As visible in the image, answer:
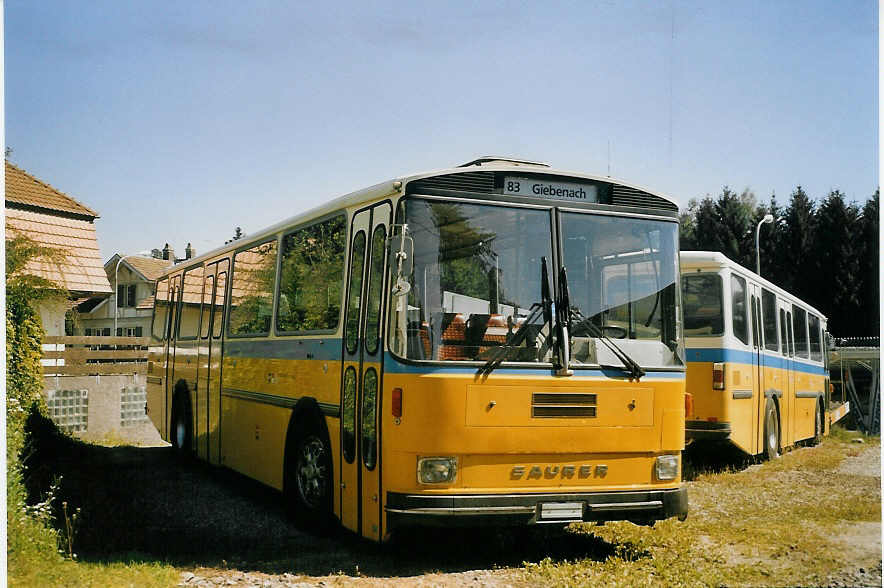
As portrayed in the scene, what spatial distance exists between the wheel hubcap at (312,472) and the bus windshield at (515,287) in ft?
Answer: 6.30

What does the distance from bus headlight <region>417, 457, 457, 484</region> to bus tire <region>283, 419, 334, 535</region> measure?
138 cm

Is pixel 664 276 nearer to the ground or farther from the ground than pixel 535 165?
nearer to the ground

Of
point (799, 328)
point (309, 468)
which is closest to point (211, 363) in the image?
point (309, 468)

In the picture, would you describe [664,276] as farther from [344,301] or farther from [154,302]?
[154,302]

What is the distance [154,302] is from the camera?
1555 cm

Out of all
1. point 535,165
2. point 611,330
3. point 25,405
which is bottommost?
point 25,405

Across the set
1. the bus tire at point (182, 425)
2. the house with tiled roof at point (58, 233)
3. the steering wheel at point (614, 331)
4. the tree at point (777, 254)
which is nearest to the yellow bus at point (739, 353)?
the tree at point (777, 254)

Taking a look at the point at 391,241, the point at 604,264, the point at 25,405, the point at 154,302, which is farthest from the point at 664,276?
the point at 154,302

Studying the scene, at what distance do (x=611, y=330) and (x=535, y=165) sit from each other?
4.71 ft

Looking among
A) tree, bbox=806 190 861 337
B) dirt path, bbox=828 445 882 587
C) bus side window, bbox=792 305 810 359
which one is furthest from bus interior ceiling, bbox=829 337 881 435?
dirt path, bbox=828 445 882 587

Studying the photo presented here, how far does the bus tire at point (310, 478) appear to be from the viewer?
7.96 metres

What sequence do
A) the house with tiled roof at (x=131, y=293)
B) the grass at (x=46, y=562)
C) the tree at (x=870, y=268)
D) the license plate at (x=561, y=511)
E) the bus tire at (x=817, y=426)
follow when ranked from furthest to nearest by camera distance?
1. the house with tiled roof at (x=131, y=293)
2. the bus tire at (x=817, y=426)
3. the tree at (x=870, y=268)
4. the license plate at (x=561, y=511)
5. the grass at (x=46, y=562)

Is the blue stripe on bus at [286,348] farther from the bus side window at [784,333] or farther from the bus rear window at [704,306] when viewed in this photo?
the bus side window at [784,333]

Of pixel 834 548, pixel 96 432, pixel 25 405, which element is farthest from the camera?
pixel 96 432
